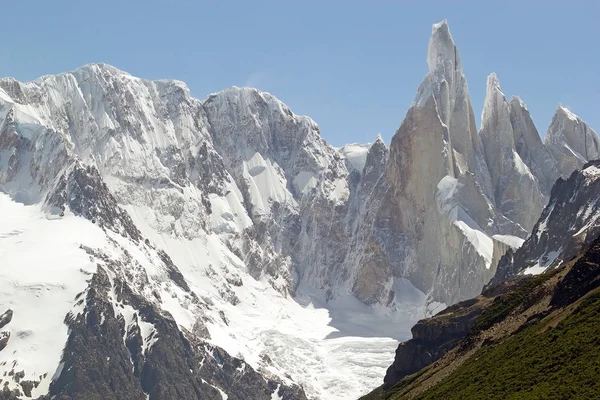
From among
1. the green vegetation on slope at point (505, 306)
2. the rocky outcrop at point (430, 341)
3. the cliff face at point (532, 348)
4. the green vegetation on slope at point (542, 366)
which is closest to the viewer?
the green vegetation on slope at point (542, 366)

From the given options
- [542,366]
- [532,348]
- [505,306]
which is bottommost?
[542,366]

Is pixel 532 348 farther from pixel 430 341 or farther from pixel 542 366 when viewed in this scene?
pixel 430 341

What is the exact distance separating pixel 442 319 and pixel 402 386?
28.8 m

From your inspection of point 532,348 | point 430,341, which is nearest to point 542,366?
point 532,348

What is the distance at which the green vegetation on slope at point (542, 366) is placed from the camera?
97250mm

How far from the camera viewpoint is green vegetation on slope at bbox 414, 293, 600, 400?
97.2 meters

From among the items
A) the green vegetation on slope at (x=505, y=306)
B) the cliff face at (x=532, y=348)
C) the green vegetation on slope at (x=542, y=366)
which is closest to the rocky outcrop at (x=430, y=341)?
the cliff face at (x=532, y=348)

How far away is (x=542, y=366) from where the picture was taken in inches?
4168

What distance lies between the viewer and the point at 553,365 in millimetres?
105000

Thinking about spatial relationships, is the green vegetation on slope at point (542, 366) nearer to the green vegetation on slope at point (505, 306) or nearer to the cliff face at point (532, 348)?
the cliff face at point (532, 348)

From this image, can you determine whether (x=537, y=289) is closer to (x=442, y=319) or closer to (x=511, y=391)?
(x=511, y=391)

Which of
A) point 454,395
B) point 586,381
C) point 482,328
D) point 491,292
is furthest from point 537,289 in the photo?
point 491,292

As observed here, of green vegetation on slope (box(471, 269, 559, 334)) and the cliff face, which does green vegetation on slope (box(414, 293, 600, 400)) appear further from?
green vegetation on slope (box(471, 269, 559, 334))

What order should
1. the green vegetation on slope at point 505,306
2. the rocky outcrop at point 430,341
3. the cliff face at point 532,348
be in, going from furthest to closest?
1. the rocky outcrop at point 430,341
2. the green vegetation on slope at point 505,306
3. the cliff face at point 532,348
